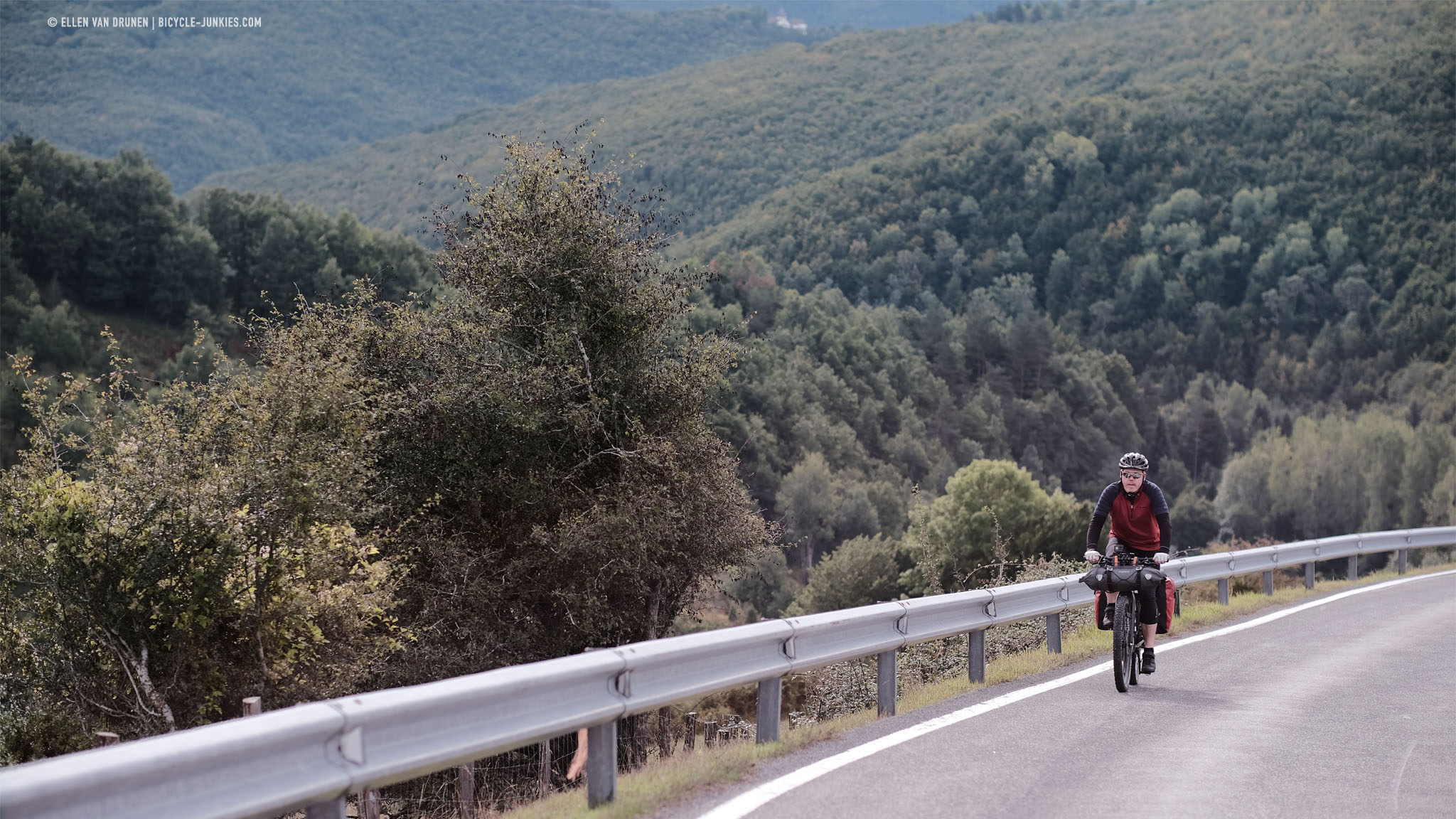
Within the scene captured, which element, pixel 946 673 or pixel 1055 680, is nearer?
pixel 1055 680

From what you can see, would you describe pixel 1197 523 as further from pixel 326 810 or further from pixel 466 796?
pixel 326 810

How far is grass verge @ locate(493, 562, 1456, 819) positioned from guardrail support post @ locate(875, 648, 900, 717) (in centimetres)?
11

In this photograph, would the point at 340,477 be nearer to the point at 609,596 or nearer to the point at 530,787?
the point at 609,596

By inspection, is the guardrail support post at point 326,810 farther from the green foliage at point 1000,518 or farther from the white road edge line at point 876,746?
the green foliage at point 1000,518

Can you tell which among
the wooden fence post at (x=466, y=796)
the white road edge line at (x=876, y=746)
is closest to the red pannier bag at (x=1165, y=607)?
the white road edge line at (x=876, y=746)

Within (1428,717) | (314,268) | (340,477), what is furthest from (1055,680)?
(314,268)

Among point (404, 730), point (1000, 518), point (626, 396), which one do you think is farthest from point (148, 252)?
point (404, 730)

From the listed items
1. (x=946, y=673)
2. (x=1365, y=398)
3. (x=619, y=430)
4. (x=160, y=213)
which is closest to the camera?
(x=946, y=673)

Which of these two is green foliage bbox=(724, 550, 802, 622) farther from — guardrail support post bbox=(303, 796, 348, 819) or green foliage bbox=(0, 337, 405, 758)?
guardrail support post bbox=(303, 796, 348, 819)

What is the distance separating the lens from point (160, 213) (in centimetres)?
8256

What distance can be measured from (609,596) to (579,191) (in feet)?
19.6

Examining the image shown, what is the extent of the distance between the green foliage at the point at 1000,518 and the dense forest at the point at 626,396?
0.33 metres

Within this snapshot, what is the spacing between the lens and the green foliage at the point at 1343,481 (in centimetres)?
8944

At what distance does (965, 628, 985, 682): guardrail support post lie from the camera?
9953mm
